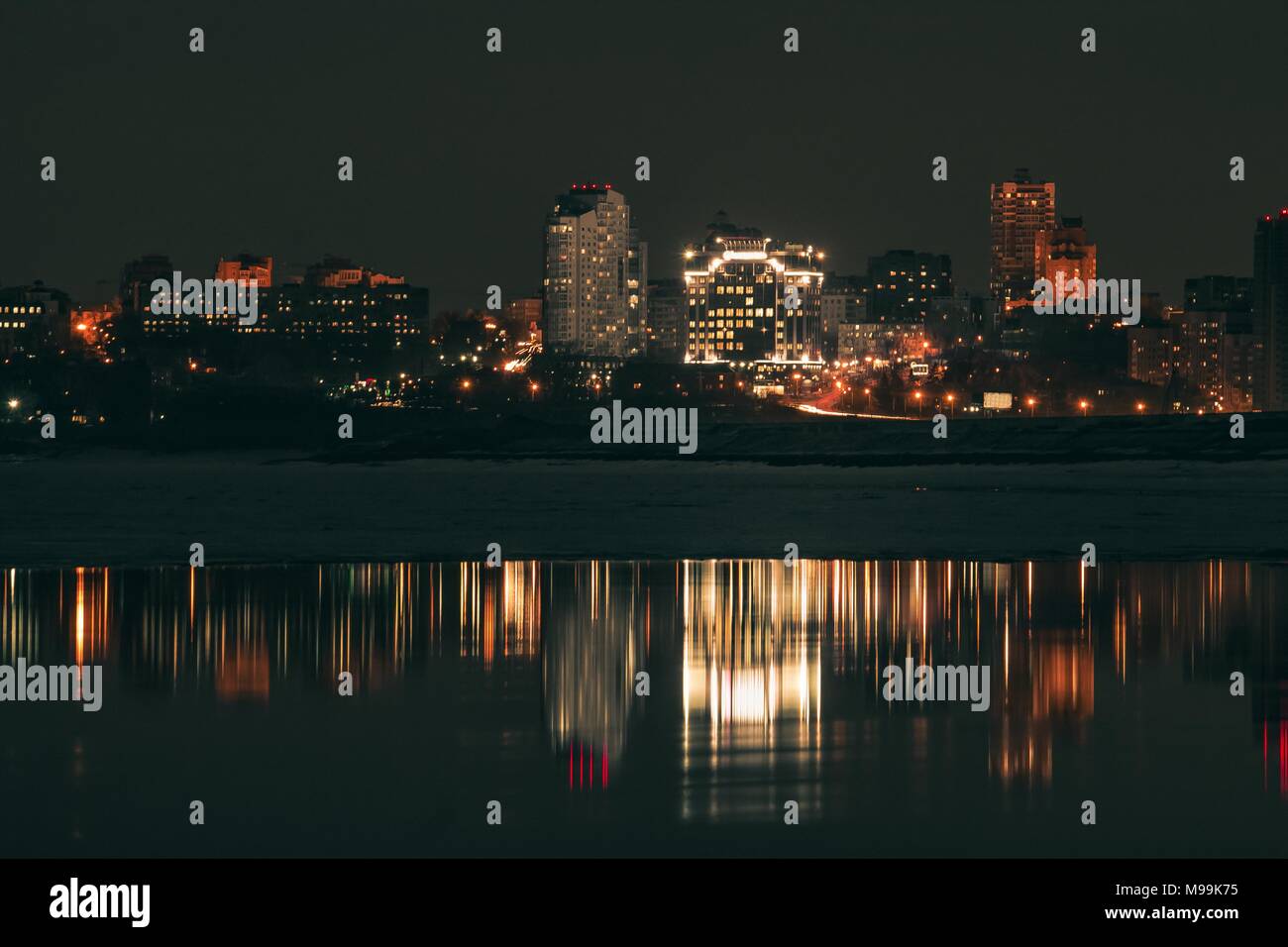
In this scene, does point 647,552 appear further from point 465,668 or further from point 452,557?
point 465,668

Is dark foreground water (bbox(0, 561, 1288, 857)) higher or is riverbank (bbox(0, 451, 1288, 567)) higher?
riverbank (bbox(0, 451, 1288, 567))

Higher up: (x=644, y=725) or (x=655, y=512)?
(x=655, y=512)

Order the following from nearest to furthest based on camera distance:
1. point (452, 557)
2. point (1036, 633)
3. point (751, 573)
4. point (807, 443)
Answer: point (1036, 633) → point (751, 573) → point (452, 557) → point (807, 443)

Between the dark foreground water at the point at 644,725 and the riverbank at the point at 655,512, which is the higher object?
the riverbank at the point at 655,512

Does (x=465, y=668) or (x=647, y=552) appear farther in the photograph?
(x=647, y=552)

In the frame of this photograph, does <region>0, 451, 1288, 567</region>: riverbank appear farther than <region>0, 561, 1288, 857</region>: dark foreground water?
Yes

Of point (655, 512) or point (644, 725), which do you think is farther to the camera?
point (655, 512)
